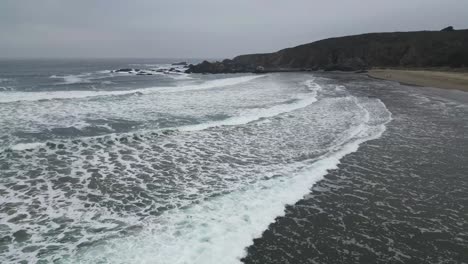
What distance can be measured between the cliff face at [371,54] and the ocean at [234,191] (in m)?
58.4

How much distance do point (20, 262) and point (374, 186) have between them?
755cm

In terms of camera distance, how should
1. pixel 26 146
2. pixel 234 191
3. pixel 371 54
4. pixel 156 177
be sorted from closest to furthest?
pixel 234 191, pixel 156 177, pixel 26 146, pixel 371 54

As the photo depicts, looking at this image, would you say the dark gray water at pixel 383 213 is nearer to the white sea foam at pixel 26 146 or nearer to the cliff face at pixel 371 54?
the white sea foam at pixel 26 146

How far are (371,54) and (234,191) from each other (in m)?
83.1

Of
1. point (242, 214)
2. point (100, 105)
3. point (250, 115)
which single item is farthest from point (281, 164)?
point (100, 105)

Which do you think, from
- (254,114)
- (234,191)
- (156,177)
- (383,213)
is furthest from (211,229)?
(254,114)

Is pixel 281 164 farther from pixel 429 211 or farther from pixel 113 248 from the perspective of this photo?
pixel 113 248

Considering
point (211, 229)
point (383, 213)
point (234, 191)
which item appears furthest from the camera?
point (234, 191)

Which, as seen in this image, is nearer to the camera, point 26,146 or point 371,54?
point 26,146

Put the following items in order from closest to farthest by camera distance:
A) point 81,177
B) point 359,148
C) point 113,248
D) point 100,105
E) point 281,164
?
point 113,248 < point 81,177 < point 281,164 < point 359,148 < point 100,105

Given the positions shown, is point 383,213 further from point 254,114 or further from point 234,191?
point 254,114

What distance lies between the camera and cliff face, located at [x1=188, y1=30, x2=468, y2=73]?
68.3 m

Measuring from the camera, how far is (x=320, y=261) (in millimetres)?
5219

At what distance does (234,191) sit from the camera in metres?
8.23
